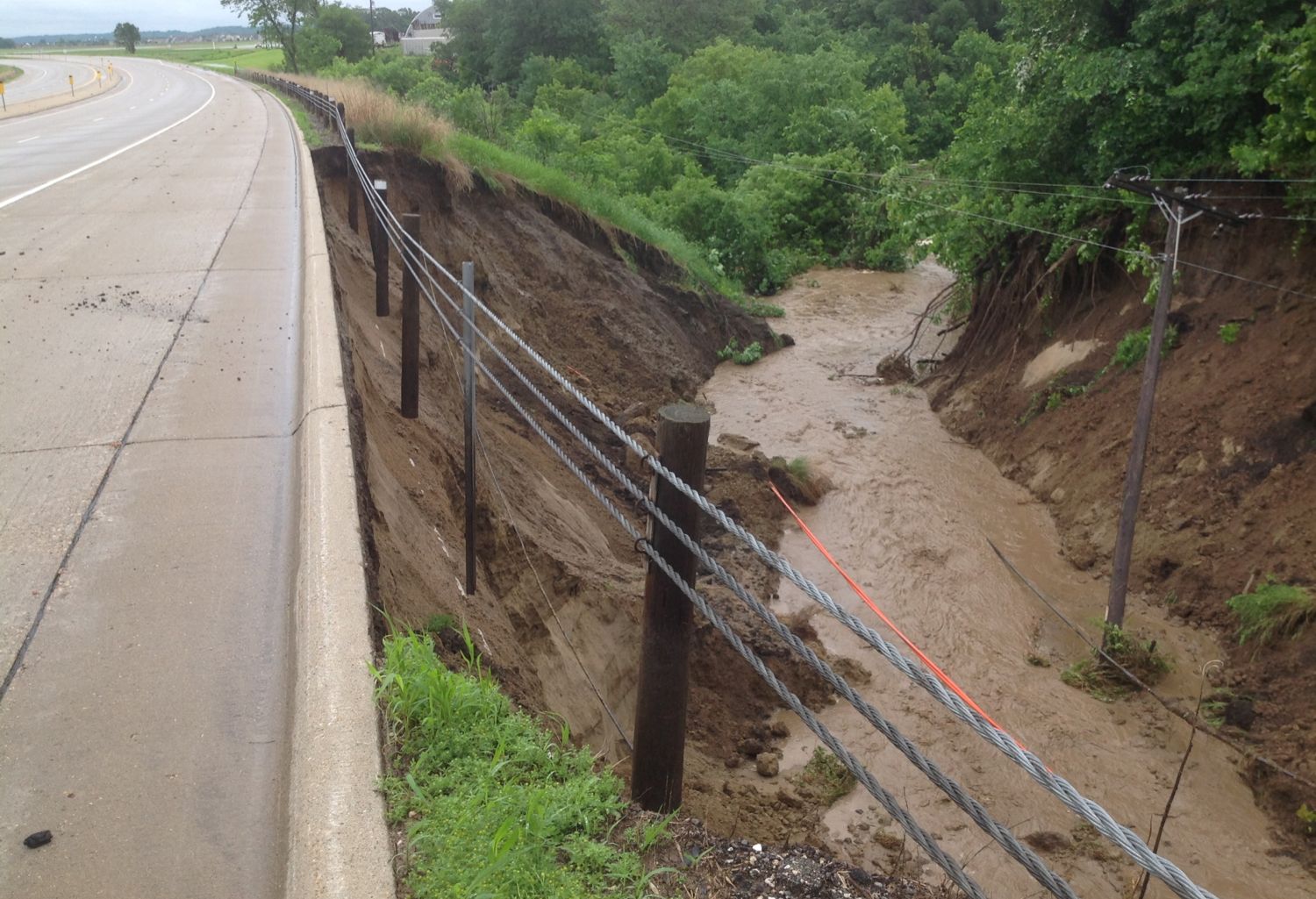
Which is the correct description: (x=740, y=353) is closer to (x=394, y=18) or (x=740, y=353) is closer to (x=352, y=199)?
(x=352, y=199)

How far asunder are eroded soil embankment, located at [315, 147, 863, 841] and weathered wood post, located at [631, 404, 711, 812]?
960 mm

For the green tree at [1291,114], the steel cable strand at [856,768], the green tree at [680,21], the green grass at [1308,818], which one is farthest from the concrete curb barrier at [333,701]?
the green tree at [680,21]

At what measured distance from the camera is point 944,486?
50.8 feet

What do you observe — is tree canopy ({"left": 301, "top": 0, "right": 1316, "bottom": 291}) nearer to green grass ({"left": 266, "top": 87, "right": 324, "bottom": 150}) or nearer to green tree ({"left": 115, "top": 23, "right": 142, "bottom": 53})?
green grass ({"left": 266, "top": 87, "right": 324, "bottom": 150})

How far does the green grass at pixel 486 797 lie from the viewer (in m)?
2.84

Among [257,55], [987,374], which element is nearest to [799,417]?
[987,374]

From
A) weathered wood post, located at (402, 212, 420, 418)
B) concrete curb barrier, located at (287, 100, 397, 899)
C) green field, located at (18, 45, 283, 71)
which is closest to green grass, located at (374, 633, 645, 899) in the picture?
concrete curb barrier, located at (287, 100, 397, 899)

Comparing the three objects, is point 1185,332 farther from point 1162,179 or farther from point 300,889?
point 300,889

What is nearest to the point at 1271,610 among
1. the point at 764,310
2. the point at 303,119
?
the point at 764,310

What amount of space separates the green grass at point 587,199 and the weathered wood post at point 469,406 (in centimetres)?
1366

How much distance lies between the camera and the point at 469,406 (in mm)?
6805

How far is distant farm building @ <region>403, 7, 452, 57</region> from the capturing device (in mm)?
93125

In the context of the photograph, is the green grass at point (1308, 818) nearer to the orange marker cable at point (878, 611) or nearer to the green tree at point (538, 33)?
the orange marker cable at point (878, 611)

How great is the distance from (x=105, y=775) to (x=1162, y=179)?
47.8 feet
